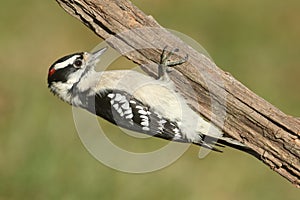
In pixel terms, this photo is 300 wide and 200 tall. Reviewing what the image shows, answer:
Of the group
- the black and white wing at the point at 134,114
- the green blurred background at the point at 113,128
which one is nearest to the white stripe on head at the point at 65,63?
the black and white wing at the point at 134,114

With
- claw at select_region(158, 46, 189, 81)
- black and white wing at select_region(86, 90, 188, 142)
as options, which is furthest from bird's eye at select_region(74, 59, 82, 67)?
claw at select_region(158, 46, 189, 81)

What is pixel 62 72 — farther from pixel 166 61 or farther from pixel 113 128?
pixel 113 128

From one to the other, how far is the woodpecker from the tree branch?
0.28m

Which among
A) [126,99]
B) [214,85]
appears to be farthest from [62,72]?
[214,85]

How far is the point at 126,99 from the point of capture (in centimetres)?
391

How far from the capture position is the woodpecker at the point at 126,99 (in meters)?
3.82

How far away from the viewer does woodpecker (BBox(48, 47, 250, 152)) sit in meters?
3.82

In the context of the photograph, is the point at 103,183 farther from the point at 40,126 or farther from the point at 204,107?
the point at 204,107

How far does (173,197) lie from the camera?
5.71m

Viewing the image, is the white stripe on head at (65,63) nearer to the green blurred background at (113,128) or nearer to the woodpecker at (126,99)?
the woodpecker at (126,99)

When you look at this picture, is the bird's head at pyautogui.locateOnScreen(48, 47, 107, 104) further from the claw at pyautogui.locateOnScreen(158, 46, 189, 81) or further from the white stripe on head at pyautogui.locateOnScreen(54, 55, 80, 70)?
the claw at pyautogui.locateOnScreen(158, 46, 189, 81)

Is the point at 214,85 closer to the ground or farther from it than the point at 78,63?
farther from it

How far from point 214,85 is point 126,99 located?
0.56m

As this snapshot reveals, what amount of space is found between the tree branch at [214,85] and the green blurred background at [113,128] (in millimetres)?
2003
